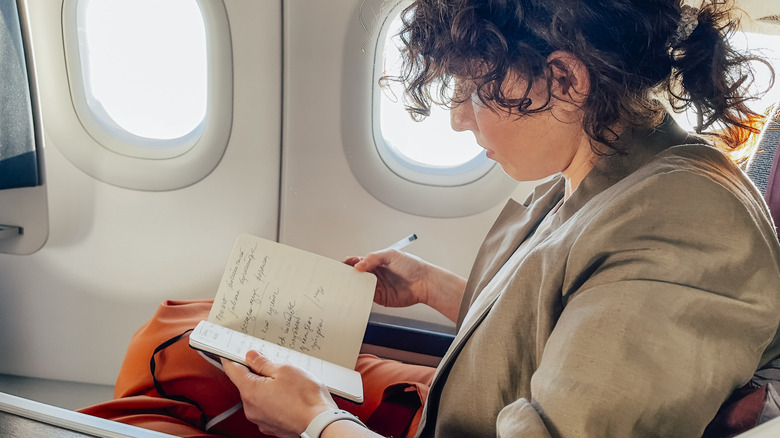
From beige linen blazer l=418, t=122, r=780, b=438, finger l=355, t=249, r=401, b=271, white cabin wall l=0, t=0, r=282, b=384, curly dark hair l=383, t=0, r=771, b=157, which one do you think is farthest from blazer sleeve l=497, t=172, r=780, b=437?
white cabin wall l=0, t=0, r=282, b=384

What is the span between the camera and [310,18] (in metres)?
1.66

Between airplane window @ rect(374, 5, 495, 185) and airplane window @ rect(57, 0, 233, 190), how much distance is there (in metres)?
0.53

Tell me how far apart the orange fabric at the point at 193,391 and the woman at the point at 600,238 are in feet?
0.86

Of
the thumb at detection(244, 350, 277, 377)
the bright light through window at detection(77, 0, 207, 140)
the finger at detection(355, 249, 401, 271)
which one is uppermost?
the bright light through window at detection(77, 0, 207, 140)

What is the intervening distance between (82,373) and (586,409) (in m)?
2.21

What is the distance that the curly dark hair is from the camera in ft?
2.65

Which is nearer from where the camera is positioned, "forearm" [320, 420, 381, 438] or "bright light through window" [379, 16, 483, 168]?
"forearm" [320, 420, 381, 438]

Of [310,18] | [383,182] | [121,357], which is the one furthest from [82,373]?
[310,18]

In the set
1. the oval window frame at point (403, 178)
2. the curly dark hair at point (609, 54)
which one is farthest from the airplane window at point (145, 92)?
the curly dark hair at point (609, 54)

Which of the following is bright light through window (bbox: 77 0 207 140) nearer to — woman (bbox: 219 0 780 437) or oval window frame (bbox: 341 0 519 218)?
oval window frame (bbox: 341 0 519 218)

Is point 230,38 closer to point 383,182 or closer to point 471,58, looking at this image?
point 383,182

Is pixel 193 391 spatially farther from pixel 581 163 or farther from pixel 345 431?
pixel 581 163

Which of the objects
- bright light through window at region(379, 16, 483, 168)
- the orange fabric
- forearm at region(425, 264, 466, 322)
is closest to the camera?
the orange fabric

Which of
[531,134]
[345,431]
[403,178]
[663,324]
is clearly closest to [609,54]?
[531,134]
